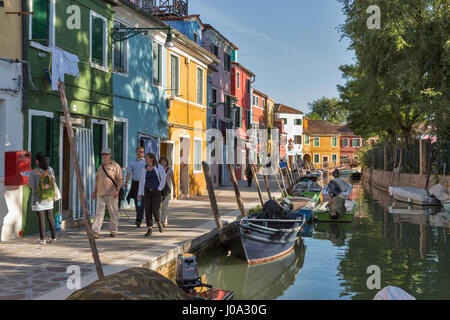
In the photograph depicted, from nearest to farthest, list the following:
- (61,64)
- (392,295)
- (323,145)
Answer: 1. (392,295)
2. (61,64)
3. (323,145)

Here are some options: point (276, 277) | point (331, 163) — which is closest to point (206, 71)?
point (276, 277)

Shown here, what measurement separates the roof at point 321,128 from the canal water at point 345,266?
67327mm

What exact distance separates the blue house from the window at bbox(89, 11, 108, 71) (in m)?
0.96

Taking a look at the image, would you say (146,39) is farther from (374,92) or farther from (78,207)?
(374,92)

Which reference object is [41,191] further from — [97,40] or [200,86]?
[200,86]

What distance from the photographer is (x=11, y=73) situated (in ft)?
34.5

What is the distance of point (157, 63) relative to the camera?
19.0 metres

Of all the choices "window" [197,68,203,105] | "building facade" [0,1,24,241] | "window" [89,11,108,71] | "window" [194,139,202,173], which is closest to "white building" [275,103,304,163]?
"window" [197,68,203,105]

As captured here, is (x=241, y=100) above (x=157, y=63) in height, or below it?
above

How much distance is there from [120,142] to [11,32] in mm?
5776

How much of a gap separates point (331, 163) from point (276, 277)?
73.9 meters

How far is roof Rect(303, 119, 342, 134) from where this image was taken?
84.1m

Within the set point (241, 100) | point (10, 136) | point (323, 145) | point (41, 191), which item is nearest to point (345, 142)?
point (323, 145)
